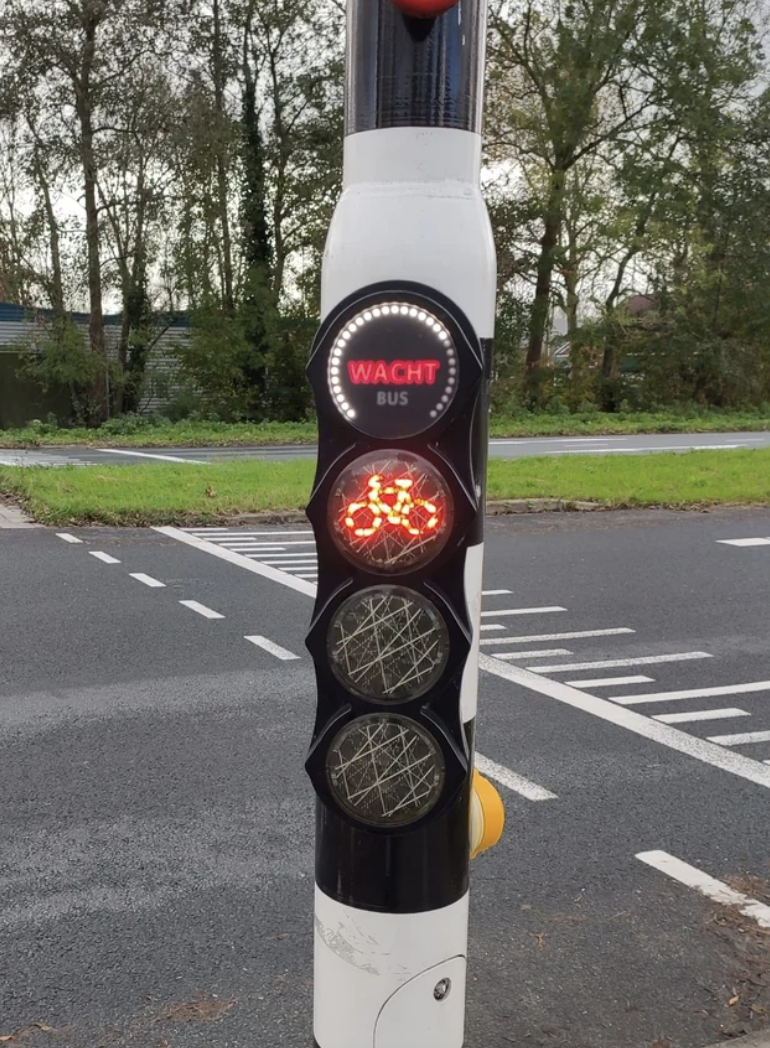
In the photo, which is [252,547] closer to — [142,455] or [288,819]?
[288,819]

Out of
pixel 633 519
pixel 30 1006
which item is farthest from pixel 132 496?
pixel 30 1006

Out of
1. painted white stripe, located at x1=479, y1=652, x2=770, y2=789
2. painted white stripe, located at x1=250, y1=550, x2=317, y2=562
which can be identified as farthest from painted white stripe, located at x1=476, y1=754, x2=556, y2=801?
painted white stripe, located at x1=250, y1=550, x2=317, y2=562

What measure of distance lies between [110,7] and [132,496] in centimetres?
1859

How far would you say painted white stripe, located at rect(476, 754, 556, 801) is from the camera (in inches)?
187

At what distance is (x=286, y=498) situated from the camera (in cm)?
1288

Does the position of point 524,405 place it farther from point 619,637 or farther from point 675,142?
point 619,637

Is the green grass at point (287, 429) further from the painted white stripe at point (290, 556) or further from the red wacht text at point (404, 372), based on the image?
the red wacht text at point (404, 372)

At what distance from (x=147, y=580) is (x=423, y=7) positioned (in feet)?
25.3

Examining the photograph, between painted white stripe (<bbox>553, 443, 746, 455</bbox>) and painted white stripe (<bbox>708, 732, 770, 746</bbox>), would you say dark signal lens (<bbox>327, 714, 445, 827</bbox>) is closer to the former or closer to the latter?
painted white stripe (<bbox>708, 732, 770, 746</bbox>)

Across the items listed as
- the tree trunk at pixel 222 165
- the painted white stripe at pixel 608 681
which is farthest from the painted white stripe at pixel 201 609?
the tree trunk at pixel 222 165

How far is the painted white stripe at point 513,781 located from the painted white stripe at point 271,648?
6.47 feet

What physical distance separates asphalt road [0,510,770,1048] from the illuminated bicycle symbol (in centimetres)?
204

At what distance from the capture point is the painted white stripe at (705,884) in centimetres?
375

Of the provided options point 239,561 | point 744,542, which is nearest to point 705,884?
point 239,561
